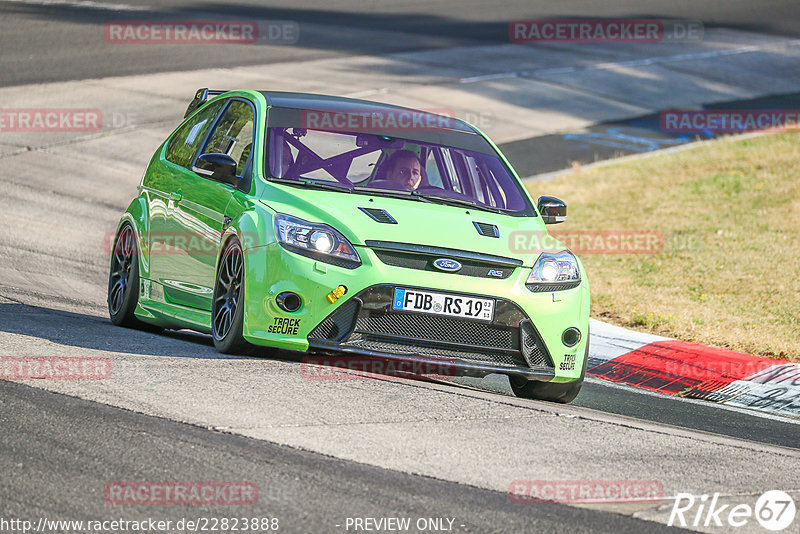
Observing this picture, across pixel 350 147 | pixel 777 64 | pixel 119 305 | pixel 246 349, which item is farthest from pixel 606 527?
pixel 777 64

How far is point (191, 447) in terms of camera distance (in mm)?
5305

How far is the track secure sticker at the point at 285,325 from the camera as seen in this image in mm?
6988

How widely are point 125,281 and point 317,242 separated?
262cm

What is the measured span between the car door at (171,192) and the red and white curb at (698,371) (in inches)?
129

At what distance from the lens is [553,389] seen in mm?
7691

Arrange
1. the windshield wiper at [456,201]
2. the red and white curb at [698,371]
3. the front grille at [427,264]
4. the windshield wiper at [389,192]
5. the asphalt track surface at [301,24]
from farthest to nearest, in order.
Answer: the asphalt track surface at [301,24] → the red and white curb at [698,371] → the windshield wiper at [456,201] → the windshield wiper at [389,192] → the front grille at [427,264]

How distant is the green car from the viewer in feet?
23.0

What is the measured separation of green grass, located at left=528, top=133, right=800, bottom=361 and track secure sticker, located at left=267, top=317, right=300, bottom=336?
4417mm

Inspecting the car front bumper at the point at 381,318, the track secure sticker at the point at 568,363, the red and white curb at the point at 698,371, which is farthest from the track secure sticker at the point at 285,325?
the red and white curb at the point at 698,371

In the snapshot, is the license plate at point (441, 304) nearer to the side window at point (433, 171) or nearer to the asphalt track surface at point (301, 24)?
the side window at point (433, 171)

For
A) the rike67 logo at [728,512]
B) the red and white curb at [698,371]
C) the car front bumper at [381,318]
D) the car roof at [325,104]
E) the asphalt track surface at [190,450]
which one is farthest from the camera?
the red and white curb at [698,371]

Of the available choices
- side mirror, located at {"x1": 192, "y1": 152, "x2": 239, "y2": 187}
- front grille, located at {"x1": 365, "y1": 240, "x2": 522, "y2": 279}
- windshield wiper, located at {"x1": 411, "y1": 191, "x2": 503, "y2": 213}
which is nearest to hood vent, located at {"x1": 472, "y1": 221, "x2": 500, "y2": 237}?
front grille, located at {"x1": 365, "y1": 240, "x2": 522, "y2": 279}

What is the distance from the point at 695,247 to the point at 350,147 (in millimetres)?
7282

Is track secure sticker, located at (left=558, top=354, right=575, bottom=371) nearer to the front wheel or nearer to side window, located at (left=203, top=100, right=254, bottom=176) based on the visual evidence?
side window, located at (left=203, top=100, right=254, bottom=176)
